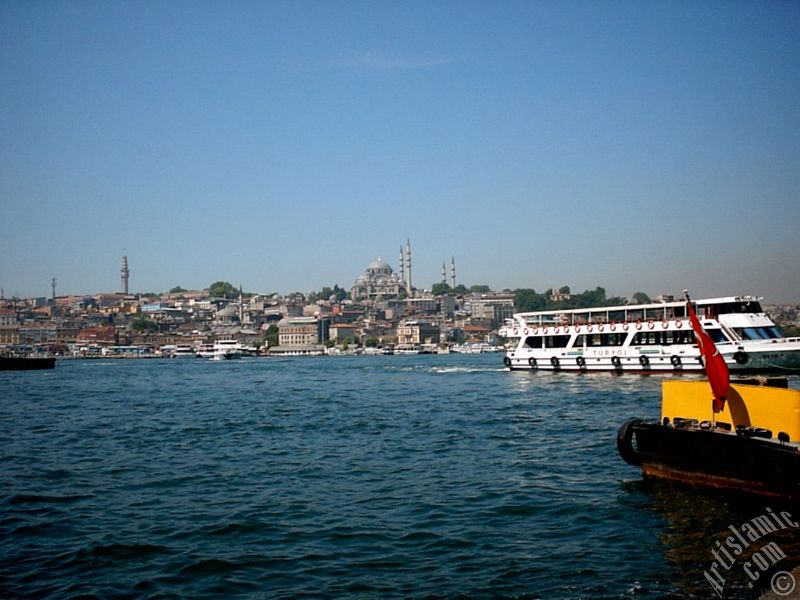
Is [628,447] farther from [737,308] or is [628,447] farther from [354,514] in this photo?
[737,308]

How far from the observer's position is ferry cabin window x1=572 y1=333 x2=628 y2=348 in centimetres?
4016

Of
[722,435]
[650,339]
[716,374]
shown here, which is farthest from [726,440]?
[650,339]

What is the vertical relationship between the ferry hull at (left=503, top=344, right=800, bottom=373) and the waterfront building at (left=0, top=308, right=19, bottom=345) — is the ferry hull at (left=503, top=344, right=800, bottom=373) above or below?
below

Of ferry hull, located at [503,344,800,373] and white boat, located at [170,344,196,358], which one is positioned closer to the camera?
ferry hull, located at [503,344,800,373]

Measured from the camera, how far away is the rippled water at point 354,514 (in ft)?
27.1

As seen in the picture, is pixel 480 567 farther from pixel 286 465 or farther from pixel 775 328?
pixel 775 328

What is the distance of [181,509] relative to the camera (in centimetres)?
1150

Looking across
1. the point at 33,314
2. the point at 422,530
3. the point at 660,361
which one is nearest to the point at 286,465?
the point at 422,530

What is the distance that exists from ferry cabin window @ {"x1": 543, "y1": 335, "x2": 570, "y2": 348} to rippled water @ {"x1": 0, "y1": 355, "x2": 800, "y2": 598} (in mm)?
21374

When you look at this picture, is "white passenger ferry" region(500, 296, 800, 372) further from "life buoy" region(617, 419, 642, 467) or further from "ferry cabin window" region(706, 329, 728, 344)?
"life buoy" region(617, 419, 642, 467)

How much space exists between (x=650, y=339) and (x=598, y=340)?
338cm

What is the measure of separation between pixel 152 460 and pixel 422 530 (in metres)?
8.12

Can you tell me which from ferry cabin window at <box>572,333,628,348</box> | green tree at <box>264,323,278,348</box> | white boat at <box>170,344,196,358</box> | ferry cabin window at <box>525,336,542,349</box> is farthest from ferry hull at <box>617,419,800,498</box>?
green tree at <box>264,323,278,348</box>

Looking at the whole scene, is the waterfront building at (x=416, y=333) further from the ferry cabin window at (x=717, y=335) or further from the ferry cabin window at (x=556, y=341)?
the ferry cabin window at (x=717, y=335)
